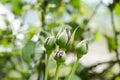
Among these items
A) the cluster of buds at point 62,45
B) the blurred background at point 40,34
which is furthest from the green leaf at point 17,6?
the cluster of buds at point 62,45

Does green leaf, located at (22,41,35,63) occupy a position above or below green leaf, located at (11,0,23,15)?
below

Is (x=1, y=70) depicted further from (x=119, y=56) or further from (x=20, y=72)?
(x=119, y=56)

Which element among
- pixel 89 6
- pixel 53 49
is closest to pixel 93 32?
pixel 89 6

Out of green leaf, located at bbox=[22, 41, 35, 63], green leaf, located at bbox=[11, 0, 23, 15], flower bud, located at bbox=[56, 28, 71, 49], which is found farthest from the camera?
green leaf, located at bbox=[11, 0, 23, 15]

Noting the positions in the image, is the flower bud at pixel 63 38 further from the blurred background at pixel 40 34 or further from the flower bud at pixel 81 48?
the blurred background at pixel 40 34

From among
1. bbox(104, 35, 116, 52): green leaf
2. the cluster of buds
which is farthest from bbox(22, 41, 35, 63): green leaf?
bbox(104, 35, 116, 52): green leaf

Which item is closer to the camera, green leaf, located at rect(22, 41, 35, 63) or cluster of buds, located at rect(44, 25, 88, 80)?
cluster of buds, located at rect(44, 25, 88, 80)

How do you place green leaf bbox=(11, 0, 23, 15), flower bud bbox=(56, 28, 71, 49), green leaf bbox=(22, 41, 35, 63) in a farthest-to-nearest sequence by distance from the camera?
green leaf bbox=(11, 0, 23, 15) < green leaf bbox=(22, 41, 35, 63) < flower bud bbox=(56, 28, 71, 49)

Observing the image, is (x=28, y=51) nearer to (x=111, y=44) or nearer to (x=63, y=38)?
(x=63, y=38)

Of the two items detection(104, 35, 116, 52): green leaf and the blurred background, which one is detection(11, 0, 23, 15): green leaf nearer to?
the blurred background
